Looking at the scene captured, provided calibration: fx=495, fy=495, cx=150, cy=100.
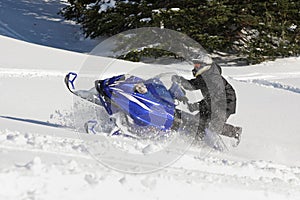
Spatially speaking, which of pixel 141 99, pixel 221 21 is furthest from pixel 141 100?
pixel 221 21

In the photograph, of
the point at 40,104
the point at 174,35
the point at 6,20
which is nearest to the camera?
the point at 40,104

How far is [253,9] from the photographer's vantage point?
Result: 48.0 ft

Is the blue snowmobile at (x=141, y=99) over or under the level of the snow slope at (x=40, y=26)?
over

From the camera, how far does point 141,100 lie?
20.7 ft

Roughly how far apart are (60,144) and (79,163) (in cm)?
72

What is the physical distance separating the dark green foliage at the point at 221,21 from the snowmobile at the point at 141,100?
7724mm

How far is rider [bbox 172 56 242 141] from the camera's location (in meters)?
6.55

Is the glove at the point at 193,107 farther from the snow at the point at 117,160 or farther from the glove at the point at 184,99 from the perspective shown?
the snow at the point at 117,160

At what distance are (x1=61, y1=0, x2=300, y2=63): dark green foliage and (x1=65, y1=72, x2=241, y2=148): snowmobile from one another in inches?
304

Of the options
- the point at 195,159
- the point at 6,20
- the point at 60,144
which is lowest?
the point at 6,20

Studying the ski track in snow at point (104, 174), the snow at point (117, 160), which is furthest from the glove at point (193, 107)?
the ski track in snow at point (104, 174)

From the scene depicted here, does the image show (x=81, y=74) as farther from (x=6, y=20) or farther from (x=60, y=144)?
(x=6, y=20)

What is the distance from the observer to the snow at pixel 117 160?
3.69 m

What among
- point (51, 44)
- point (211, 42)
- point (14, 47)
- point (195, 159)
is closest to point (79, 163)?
point (195, 159)
